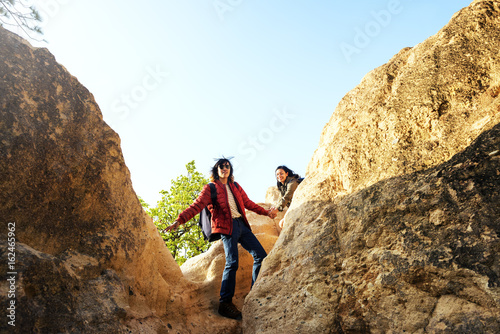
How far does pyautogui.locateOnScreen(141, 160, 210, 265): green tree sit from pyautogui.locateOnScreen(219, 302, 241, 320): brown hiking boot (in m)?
12.5

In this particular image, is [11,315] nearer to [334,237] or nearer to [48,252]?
[48,252]

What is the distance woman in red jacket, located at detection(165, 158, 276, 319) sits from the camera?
6527 millimetres

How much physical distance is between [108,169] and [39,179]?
3.73 feet

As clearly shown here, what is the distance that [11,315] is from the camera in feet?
10.8

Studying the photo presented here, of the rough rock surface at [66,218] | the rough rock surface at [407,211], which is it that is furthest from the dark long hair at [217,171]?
the rough rock surface at [66,218]

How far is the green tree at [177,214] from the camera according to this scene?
63.0 feet

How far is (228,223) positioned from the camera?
22.1 feet

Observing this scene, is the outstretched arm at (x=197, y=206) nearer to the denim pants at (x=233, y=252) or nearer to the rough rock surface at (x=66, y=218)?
the denim pants at (x=233, y=252)

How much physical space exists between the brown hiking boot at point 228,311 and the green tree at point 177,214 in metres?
12.5

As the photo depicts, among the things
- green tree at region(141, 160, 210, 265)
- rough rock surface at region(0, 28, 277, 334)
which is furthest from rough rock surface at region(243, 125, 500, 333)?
green tree at region(141, 160, 210, 265)

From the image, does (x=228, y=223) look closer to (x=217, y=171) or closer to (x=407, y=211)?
(x=217, y=171)

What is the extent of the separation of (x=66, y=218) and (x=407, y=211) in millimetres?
4357

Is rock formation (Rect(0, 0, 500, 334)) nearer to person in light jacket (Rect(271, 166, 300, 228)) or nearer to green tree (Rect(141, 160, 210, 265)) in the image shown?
person in light jacket (Rect(271, 166, 300, 228))

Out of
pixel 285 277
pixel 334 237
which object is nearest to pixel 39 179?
pixel 285 277
